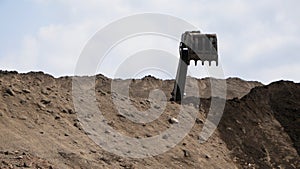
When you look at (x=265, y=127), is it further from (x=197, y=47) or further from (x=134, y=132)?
(x=134, y=132)

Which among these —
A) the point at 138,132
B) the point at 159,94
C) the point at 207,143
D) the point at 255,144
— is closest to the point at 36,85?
the point at 138,132

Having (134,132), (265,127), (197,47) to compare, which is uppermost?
(197,47)

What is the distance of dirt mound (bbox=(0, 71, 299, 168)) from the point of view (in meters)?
13.7

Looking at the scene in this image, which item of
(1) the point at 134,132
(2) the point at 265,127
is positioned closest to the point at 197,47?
(2) the point at 265,127

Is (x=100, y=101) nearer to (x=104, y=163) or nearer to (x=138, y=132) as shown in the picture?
(x=138, y=132)

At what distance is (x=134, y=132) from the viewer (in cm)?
1634

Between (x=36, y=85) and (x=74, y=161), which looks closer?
(x=74, y=161)

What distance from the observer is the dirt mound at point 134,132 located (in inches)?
539

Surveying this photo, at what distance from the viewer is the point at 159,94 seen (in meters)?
29.1

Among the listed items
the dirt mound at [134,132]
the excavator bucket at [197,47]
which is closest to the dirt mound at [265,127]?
the dirt mound at [134,132]

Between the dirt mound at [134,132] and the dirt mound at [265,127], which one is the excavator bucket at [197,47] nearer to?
the dirt mound at [134,132]

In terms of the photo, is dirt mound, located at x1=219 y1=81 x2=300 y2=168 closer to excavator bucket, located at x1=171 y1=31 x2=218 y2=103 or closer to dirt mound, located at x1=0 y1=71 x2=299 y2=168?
dirt mound, located at x1=0 y1=71 x2=299 y2=168

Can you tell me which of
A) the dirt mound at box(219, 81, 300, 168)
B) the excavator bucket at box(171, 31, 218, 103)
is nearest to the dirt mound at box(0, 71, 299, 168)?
the dirt mound at box(219, 81, 300, 168)

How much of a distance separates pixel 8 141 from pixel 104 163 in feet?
8.97
